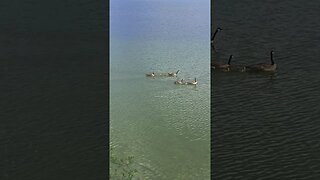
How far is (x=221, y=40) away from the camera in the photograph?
3945 millimetres

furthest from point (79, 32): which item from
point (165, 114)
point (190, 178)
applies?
point (190, 178)

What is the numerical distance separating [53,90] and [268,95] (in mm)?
1776

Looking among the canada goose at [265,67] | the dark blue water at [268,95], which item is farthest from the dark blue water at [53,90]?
the canada goose at [265,67]

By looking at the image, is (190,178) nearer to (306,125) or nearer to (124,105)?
(306,125)

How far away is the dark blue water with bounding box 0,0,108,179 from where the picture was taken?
10.9 ft

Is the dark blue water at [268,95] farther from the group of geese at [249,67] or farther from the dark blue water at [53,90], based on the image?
the dark blue water at [53,90]

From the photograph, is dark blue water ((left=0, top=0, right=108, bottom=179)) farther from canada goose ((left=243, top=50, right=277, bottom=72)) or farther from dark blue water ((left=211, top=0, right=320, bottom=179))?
canada goose ((left=243, top=50, right=277, bottom=72))

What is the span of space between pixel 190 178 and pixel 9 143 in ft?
4.35

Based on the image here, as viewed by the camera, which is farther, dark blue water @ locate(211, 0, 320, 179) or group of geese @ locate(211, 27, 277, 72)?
group of geese @ locate(211, 27, 277, 72)

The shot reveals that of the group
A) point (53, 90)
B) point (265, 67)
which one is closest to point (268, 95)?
point (265, 67)

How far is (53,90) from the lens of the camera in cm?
402

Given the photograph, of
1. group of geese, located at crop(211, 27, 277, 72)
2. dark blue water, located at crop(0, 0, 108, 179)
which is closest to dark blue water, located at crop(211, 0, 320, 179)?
group of geese, located at crop(211, 27, 277, 72)

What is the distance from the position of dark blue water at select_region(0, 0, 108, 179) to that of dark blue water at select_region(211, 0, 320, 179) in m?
0.88

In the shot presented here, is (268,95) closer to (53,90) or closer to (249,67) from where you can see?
(249,67)
